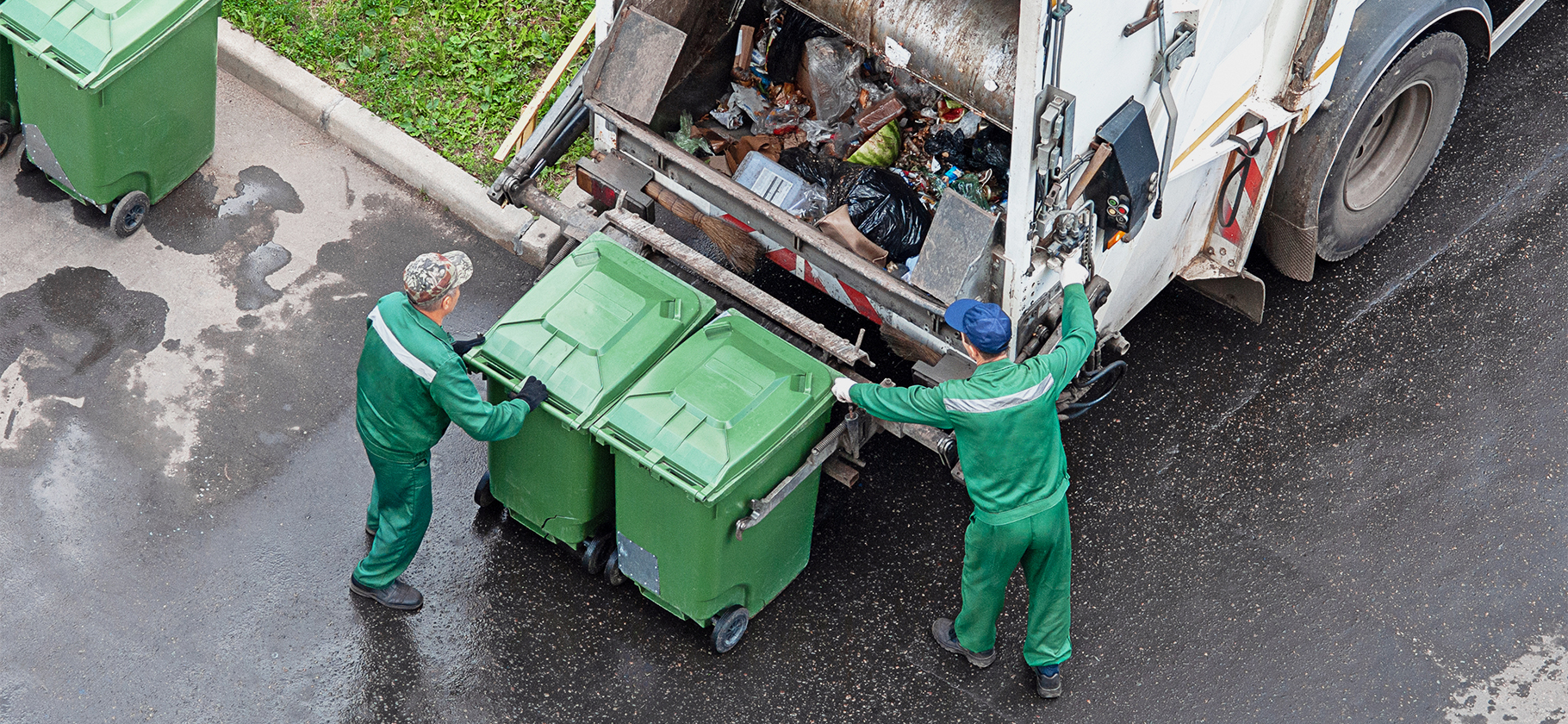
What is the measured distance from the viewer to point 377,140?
247 inches

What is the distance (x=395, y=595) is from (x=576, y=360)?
1.09 m

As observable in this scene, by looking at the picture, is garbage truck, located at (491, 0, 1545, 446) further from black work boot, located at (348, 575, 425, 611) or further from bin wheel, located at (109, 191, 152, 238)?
bin wheel, located at (109, 191, 152, 238)

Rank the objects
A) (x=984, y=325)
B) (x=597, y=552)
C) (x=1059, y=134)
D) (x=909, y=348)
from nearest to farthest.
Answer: (x=1059, y=134) → (x=984, y=325) → (x=909, y=348) → (x=597, y=552)

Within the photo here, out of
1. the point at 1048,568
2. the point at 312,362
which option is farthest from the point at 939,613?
the point at 312,362

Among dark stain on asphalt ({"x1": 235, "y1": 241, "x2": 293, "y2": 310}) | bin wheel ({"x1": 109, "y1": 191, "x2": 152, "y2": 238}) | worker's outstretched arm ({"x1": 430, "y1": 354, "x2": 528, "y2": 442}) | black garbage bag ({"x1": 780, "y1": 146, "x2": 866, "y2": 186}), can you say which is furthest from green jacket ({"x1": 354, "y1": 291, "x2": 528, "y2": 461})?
bin wheel ({"x1": 109, "y1": 191, "x2": 152, "y2": 238})

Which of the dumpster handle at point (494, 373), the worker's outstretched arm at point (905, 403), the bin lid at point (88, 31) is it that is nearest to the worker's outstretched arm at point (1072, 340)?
the worker's outstretched arm at point (905, 403)

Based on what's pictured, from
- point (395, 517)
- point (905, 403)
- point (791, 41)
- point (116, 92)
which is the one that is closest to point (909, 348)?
point (905, 403)

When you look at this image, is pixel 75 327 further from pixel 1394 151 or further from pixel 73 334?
pixel 1394 151

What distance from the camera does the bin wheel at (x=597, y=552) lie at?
4965 mm

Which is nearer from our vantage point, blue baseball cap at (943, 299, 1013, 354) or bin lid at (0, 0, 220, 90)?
blue baseball cap at (943, 299, 1013, 354)

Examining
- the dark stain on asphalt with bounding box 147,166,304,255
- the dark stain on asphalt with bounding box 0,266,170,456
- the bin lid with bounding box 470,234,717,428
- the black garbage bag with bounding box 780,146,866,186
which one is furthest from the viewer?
the dark stain on asphalt with bounding box 147,166,304,255

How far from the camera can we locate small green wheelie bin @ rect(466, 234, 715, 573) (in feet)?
14.8

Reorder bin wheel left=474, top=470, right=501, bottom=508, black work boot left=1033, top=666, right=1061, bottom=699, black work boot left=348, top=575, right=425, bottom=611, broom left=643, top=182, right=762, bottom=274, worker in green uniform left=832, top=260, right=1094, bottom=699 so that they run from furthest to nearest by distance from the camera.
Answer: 1. bin wheel left=474, top=470, right=501, bottom=508
2. broom left=643, top=182, right=762, bottom=274
3. black work boot left=348, top=575, right=425, bottom=611
4. black work boot left=1033, top=666, right=1061, bottom=699
5. worker in green uniform left=832, top=260, right=1094, bottom=699

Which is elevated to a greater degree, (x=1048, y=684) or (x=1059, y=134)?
(x=1059, y=134)
